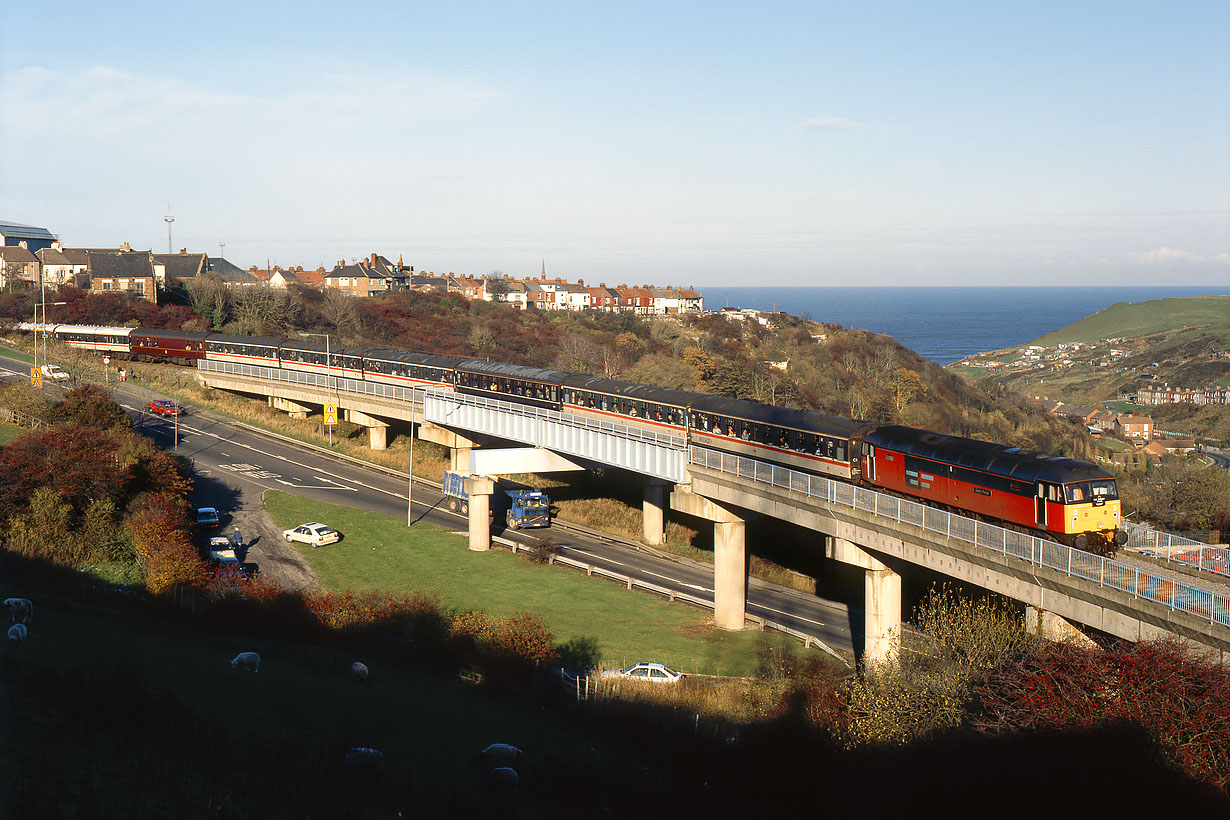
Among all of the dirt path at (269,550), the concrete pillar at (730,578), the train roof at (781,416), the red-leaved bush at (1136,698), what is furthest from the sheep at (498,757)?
the train roof at (781,416)

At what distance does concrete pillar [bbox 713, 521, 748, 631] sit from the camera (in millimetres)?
40375

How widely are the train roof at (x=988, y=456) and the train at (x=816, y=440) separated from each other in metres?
0.04

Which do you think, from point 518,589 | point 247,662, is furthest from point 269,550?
point 247,662

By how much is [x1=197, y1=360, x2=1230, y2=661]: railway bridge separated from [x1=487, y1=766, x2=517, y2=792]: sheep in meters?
15.0

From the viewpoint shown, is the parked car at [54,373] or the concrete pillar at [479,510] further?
the parked car at [54,373]

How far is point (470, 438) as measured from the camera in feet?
200

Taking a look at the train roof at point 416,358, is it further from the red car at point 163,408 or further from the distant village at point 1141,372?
the distant village at point 1141,372

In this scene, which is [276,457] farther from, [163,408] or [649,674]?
[649,674]

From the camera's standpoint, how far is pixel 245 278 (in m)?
146

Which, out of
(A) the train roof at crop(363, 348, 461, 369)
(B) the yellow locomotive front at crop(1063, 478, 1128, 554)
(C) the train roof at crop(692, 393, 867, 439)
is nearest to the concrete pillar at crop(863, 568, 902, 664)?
(C) the train roof at crop(692, 393, 867, 439)

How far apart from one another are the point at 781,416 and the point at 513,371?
23.8 m

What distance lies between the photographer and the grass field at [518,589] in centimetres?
3666

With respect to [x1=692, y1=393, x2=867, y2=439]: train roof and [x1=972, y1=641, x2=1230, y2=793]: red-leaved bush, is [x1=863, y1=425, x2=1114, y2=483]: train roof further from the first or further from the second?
[x1=972, y1=641, x2=1230, y2=793]: red-leaved bush

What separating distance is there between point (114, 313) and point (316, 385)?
43.7m
